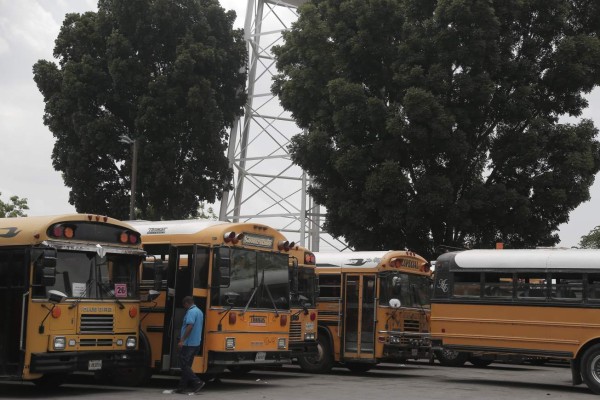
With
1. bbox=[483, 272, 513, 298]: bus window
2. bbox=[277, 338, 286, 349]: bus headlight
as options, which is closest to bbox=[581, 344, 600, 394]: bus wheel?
bbox=[483, 272, 513, 298]: bus window

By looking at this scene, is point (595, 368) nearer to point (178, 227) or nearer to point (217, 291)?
point (217, 291)

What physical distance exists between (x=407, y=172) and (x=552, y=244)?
590 cm

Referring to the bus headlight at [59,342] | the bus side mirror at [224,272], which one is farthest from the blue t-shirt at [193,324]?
the bus headlight at [59,342]

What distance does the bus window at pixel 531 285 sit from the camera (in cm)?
1852

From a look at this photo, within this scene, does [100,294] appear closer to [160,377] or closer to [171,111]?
[160,377]

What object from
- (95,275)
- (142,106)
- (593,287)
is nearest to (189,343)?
(95,275)

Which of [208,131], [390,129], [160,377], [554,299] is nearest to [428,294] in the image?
[554,299]

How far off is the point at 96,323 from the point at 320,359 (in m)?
7.72

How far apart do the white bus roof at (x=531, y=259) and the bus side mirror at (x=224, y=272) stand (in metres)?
5.98

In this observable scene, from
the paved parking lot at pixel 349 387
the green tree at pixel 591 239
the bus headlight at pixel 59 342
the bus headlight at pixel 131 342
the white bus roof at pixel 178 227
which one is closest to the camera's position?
the bus headlight at pixel 59 342

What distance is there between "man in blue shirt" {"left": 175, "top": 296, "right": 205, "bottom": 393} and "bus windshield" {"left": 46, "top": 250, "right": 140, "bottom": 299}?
1.19 meters

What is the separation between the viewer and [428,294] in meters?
22.1

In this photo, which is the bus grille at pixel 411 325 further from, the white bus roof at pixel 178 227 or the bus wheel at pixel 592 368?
the white bus roof at pixel 178 227

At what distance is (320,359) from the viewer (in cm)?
2164
